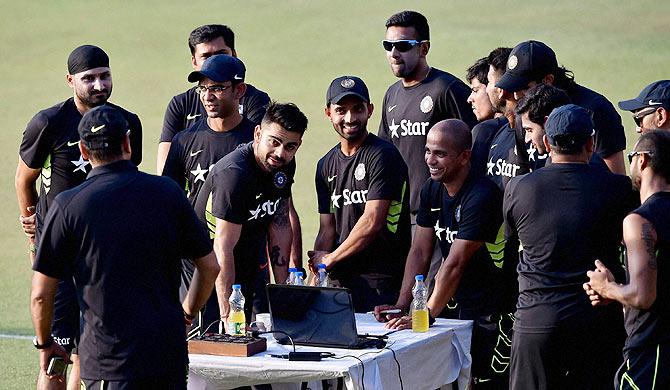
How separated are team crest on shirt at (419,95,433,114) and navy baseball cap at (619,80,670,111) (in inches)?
67.6

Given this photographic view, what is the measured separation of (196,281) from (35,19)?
17.4 metres

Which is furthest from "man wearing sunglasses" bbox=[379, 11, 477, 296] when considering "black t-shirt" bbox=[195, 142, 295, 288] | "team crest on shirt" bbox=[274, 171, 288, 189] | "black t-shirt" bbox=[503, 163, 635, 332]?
"black t-shirt" bbox=[503, 163, 635, 332]

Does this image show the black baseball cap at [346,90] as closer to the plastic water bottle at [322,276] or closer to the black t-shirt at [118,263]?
the plastic water bottle at [322,276]

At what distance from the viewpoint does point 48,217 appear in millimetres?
5438

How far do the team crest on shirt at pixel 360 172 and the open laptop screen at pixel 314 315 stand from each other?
1380 mm

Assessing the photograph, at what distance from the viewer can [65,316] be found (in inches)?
306

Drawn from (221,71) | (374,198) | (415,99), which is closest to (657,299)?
(374,198)

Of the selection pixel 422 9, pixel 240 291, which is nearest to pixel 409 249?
pixel 240 291

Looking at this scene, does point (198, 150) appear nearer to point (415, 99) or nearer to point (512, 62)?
point (415, 99)

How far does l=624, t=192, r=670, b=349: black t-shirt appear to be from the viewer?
5.44 metres

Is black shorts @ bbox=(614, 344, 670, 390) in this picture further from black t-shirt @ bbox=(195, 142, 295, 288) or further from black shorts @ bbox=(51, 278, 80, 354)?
black shorts @ bbox=(51, 278, 80, 354)

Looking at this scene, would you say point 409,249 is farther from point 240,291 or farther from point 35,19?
point 35,19

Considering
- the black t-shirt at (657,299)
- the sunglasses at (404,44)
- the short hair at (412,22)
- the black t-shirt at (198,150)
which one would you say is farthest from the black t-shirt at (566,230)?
the short hair at (412,22)

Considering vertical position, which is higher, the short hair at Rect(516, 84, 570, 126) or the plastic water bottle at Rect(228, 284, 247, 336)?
the short hair at Rect(516, 84, 570, 126)
